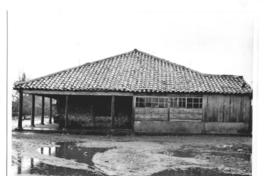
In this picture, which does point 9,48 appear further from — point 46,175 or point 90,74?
point 90,74

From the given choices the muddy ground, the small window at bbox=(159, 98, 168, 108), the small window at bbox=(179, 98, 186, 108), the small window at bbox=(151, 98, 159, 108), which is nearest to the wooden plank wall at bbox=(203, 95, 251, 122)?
the small window at bbox=(179, 98, 186, 108)

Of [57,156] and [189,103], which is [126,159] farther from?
[189,103]

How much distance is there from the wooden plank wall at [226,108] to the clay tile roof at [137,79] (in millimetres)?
419

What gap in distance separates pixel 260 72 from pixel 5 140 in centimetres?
331

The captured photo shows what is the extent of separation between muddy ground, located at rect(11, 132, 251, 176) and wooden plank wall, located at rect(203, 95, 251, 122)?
4.00 meters

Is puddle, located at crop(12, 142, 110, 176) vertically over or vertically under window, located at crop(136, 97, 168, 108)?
under

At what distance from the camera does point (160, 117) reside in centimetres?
1478

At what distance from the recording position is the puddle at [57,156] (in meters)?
6.19

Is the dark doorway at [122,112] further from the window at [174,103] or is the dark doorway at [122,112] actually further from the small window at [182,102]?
the small window at [182,102]

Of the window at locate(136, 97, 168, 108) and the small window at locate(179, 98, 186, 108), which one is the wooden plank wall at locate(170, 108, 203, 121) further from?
the window at locate(136, 97, 168, 108)

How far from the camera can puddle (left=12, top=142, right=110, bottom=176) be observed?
20.3 feet

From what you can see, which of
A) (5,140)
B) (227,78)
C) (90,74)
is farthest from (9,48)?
(227,78)

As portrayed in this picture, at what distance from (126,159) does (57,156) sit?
1.96 meters

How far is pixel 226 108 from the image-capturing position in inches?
579
